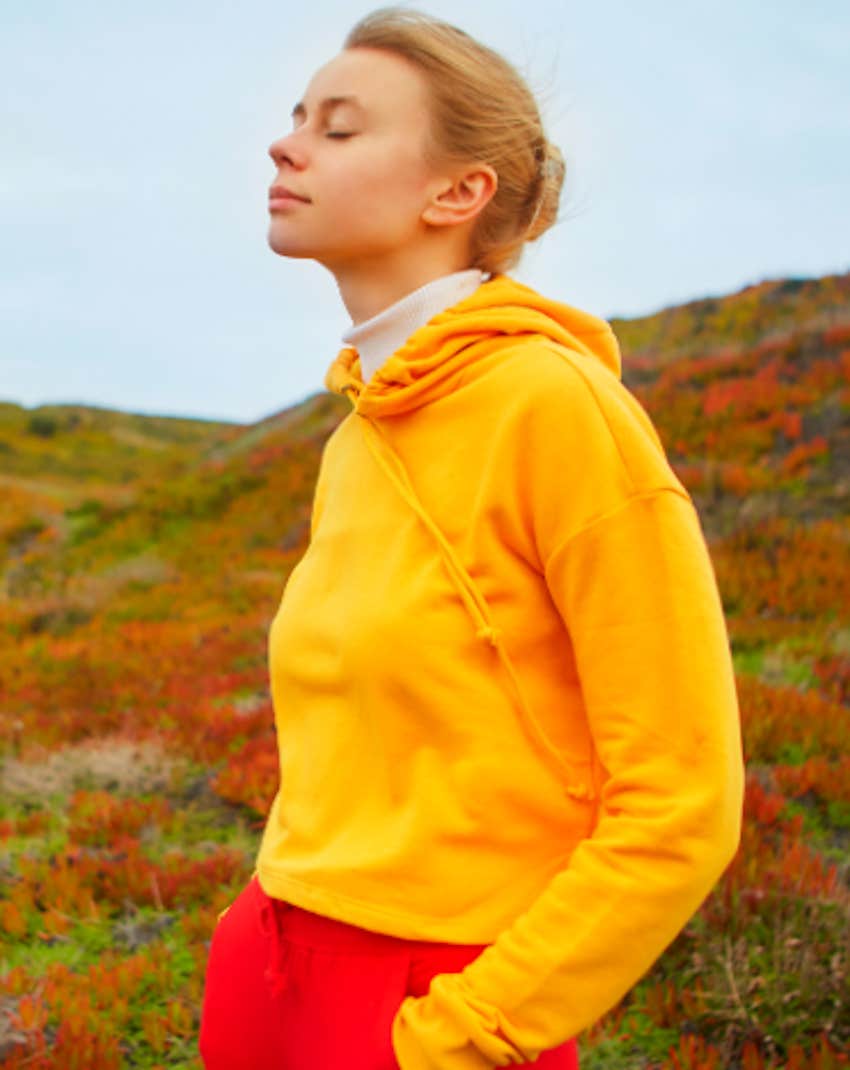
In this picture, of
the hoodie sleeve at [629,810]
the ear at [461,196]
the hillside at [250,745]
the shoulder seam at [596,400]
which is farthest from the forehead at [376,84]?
the hillside at [250,745]

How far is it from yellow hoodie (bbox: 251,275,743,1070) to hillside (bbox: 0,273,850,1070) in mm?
2044

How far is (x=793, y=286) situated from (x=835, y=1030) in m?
20.2

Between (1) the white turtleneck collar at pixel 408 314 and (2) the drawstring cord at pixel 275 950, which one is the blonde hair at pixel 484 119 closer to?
(1) the white turtleneck collar at pixel 408 314

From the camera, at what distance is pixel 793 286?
20.8 meters

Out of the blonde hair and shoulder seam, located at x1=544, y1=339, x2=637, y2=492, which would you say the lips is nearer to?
the blonde hair

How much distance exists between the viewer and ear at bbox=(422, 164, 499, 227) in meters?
1.51

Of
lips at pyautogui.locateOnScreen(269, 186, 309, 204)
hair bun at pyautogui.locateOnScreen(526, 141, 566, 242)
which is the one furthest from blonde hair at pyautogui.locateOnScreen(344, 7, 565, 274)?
lips at pyautogui.locateOnScreen(269, 186, 309, 204)

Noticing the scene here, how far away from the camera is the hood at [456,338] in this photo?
1394 mm

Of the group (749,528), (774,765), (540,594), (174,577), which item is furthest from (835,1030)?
(174,577)

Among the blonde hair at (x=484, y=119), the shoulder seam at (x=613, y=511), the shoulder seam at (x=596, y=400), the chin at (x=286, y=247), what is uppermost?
the blonde hair at (x=484, y=119)

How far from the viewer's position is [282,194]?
4.96 ft

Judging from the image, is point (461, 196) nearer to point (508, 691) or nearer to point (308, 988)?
point (508, 691)

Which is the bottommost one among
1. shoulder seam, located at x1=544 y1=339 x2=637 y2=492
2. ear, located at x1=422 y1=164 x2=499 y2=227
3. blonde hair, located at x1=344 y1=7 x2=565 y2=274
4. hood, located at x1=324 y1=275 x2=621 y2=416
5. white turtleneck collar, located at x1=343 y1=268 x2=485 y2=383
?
shoulder seam, located at x1=544 y1=339 x2=637 y2=492

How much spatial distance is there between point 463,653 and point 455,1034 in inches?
18.7
